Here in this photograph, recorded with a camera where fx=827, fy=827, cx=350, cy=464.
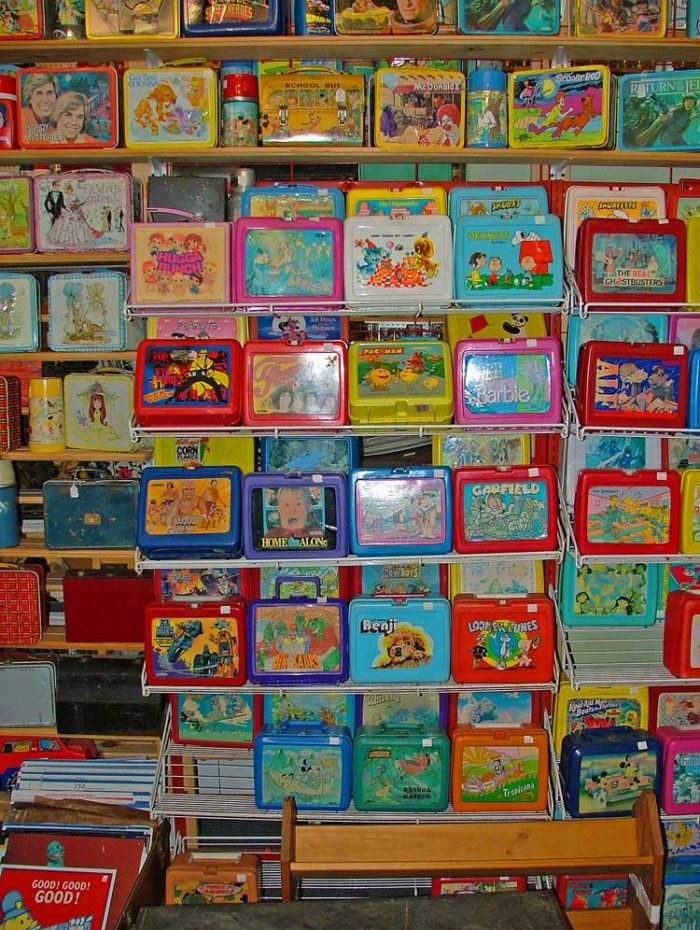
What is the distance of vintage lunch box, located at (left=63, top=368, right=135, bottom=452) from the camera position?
9.96ft

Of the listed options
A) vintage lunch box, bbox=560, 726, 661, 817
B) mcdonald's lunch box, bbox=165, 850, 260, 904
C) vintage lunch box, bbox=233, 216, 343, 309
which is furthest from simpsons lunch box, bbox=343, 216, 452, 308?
mcdonald's lunch box, bbox=165, 850, 260, 904

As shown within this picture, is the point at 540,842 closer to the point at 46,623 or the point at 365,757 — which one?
the point at 365,757

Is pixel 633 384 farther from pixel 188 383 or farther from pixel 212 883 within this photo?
pixel 212 883

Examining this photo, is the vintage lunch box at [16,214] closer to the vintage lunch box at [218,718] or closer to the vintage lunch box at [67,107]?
the vintage lunch box at [67,107]

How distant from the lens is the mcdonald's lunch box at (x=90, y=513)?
3014mm

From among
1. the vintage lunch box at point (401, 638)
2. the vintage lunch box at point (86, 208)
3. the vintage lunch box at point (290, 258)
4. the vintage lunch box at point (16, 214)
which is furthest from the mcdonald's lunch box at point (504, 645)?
the vintage lunch box at point (16, 214)

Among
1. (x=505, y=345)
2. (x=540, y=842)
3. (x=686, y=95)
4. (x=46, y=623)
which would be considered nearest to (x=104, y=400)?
(x=46, y=623)

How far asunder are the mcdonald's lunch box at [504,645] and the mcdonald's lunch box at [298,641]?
0.43m

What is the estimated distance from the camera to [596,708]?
3049 millimetres

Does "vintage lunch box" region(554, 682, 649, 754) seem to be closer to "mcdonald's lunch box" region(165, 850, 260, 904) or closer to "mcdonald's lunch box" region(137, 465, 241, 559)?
"mcdonald's lunch box" region(165, 850, 260, 904)

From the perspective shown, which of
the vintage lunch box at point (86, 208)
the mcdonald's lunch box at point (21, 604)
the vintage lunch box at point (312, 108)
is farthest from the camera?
the mcdonald's lunch box at point (21, 604)

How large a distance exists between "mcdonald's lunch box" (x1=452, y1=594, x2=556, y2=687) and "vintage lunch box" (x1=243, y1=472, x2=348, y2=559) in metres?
0.52

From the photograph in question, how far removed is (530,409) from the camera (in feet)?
9.05

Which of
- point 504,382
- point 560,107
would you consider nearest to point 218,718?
point 504,382
